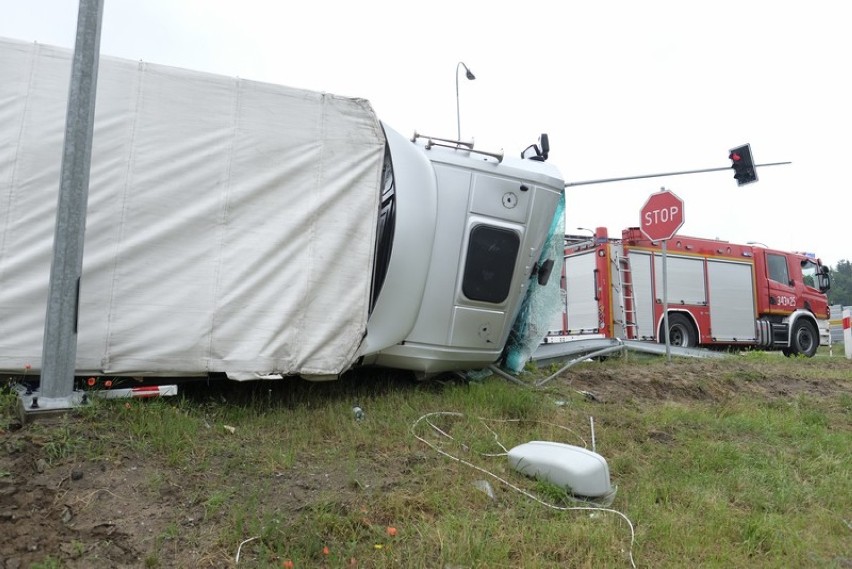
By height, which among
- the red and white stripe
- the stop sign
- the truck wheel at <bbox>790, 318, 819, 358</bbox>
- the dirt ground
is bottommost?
the dirt ground

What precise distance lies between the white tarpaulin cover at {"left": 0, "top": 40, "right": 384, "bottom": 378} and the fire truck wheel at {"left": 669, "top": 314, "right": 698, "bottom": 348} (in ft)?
37.0

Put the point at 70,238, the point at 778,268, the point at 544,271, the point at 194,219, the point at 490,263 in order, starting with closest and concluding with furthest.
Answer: the point at 70,238
the point at 194,219
the point at 490,263
the point at 544,271
the point at 778,268

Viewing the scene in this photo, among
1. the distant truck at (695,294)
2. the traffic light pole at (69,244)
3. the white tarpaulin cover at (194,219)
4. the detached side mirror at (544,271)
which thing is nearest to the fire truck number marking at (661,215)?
the distant truck at (695,294)

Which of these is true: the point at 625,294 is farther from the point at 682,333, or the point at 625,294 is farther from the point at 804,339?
the point at 804,339

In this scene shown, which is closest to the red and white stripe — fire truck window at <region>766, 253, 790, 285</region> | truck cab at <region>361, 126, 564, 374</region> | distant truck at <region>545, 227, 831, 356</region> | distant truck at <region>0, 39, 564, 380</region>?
distant truck at <region>0, 39, 564, 380</region>

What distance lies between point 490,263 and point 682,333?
412 inches

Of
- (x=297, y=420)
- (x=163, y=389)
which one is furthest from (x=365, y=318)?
(x=163, y=389)

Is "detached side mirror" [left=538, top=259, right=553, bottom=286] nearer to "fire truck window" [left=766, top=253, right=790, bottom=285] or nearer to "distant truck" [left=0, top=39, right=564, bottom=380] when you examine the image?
"distant truck" [left=0, top=39, right=564, bottom=380]

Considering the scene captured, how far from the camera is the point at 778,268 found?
1541cm

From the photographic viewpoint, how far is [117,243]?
149 inches

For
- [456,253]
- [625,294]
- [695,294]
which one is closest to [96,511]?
[456,253]

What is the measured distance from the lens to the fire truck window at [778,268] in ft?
50.0

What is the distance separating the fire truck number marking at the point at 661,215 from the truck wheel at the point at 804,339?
8.84m

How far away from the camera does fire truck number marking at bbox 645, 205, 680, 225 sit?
336 inches
